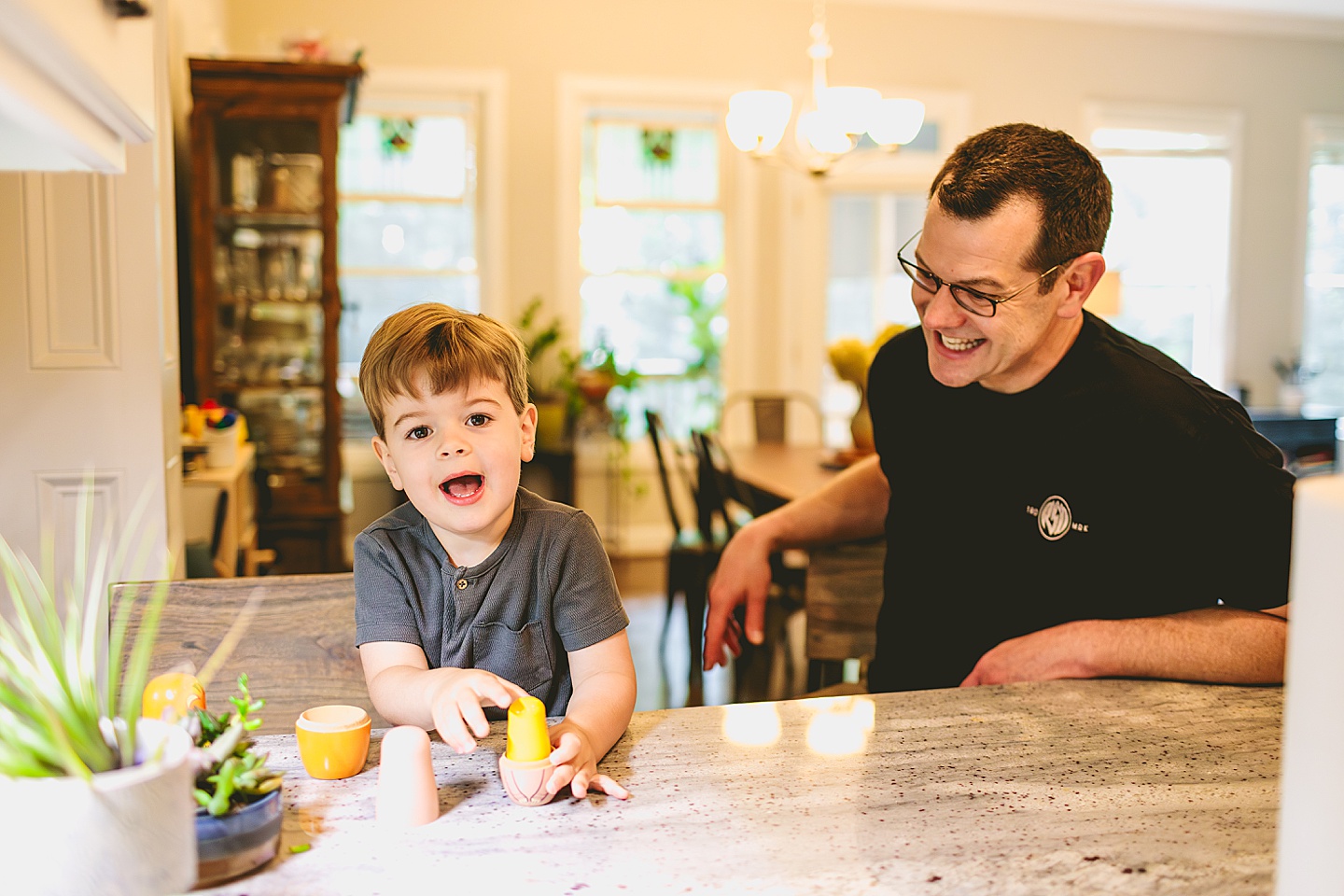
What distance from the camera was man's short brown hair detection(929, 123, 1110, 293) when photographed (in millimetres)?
1467

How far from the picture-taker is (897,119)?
4055 mm

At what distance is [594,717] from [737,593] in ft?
2.02

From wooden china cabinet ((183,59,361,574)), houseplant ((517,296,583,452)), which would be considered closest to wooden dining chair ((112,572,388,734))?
wooden china cabinet ((183,59,361,574))

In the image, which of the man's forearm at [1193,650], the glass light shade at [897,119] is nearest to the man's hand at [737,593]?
the man's forearm at [1193,650]

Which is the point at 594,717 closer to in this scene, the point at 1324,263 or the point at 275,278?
the point at 275,278

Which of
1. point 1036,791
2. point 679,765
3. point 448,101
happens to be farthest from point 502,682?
point 448,101

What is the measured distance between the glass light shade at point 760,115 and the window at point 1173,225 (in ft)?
11.6

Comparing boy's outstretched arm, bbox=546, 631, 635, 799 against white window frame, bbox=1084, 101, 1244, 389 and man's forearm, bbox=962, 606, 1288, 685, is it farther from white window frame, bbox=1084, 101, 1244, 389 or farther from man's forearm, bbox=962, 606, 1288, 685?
white window frame, bbox=1084, 101, 1244, 389

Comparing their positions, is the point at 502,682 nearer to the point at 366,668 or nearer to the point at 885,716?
the point at 366,668

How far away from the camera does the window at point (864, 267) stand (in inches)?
249

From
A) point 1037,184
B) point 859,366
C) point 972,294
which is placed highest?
point 1037,184

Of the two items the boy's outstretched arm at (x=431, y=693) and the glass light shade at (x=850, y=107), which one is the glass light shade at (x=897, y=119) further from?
the boy's outstretched arm at (x=431, y=693)

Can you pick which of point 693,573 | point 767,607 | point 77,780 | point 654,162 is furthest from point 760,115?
point 77,780

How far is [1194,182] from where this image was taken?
272 inches
